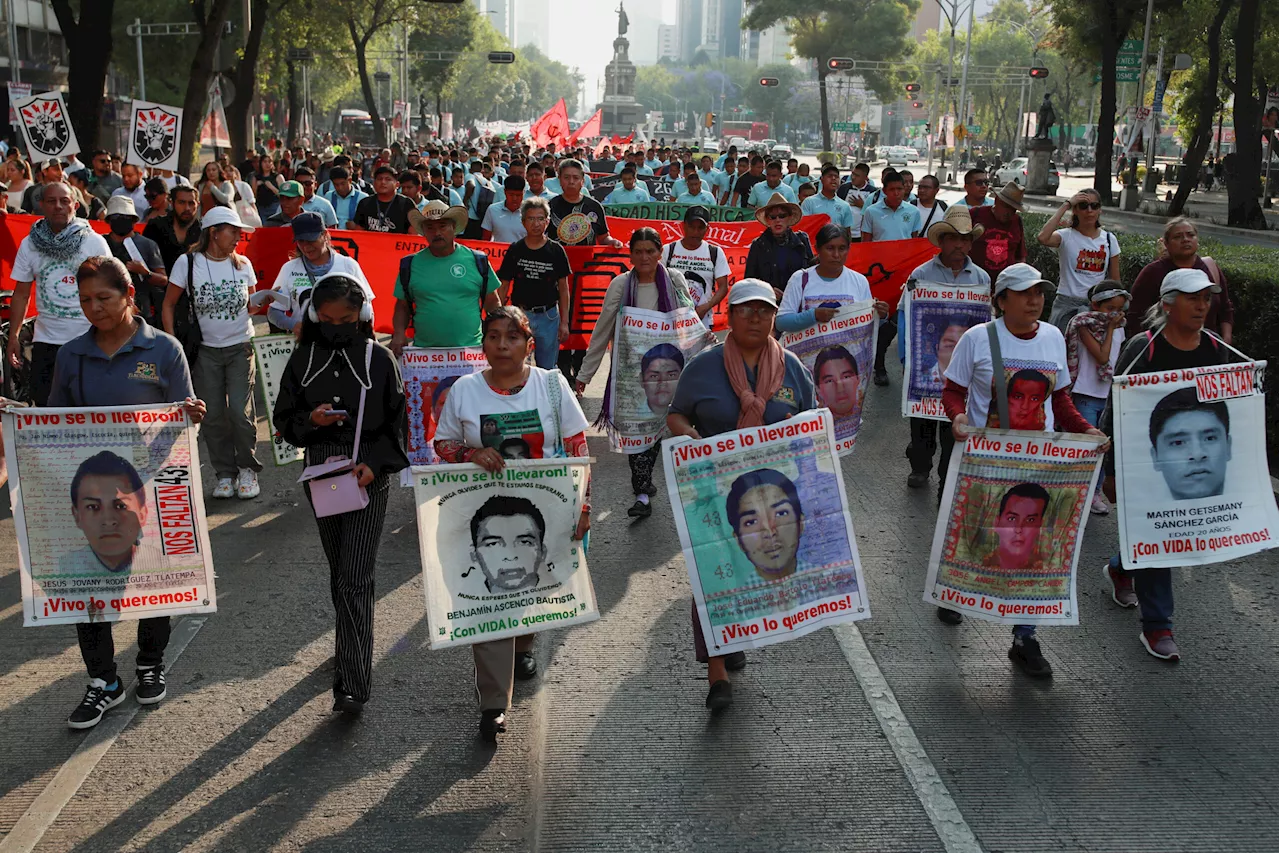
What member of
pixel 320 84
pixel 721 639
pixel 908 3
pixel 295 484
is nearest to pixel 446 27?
pixel 320 84

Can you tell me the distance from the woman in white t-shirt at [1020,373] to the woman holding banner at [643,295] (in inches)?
97.4

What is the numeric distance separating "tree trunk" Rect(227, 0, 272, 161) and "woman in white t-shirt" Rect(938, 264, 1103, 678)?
94.7ft

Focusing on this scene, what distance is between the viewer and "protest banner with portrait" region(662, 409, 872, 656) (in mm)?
5137

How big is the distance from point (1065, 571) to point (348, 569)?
2976 mm

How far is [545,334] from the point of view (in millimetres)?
9359

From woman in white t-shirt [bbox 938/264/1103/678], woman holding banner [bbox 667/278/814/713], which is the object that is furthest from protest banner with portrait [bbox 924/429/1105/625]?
woman holding banner [bbox 667/278/814/713]

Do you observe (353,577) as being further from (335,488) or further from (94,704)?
(94,704)

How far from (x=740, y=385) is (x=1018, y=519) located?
4.50 feet

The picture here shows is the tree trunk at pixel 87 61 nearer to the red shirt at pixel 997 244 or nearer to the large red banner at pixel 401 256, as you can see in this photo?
the large red banner at pixel 401 256

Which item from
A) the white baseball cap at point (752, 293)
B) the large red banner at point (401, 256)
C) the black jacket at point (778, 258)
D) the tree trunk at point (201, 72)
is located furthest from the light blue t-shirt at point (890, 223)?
the tree trunk at point (201, 72)

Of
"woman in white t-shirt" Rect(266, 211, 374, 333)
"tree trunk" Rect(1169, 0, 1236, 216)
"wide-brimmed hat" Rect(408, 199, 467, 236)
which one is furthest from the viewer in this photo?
"tree trunk" Rect(1169, 0, 1236, 216)

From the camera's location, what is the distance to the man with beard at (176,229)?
10031mm

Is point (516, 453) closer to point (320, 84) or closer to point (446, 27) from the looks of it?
point (446, 27)

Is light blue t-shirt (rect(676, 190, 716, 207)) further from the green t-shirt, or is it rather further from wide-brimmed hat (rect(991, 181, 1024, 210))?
the green t-shirt
